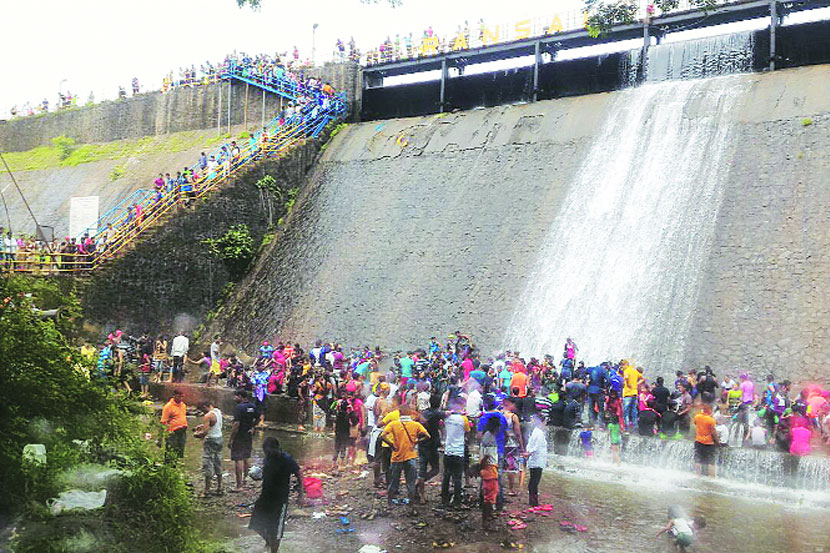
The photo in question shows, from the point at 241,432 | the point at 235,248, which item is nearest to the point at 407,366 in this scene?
the point at 241,432

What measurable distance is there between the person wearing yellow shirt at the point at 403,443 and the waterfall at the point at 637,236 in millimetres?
9510

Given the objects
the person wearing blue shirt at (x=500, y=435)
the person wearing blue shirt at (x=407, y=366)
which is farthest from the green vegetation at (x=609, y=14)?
the person wearing blue shirt at (x=407, y=366)

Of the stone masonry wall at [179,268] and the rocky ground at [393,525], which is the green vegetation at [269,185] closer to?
the stone masonry wall at [179,268]

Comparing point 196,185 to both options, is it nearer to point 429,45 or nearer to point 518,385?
point 429,45

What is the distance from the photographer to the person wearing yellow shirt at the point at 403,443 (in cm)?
1051

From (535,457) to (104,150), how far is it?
33.9 meters

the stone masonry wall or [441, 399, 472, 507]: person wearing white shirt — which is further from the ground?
the stone masonry wall

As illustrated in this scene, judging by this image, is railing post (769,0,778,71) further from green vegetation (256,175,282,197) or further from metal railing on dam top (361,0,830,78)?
green vegetation (256,175,282,197)

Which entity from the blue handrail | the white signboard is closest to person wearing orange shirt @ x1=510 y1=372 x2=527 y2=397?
the white signboard

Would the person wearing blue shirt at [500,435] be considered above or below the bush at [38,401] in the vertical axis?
below

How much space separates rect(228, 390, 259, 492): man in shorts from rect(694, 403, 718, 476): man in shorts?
6892 millimetres

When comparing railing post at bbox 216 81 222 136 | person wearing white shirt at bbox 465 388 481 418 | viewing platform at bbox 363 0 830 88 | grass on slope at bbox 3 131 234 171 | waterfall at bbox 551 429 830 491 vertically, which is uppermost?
viewing platform at bbox 363 0 830 88

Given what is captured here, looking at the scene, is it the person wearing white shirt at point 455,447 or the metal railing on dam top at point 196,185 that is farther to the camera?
the metal railing on dam top at point 196,185

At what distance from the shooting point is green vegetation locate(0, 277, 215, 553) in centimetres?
616
